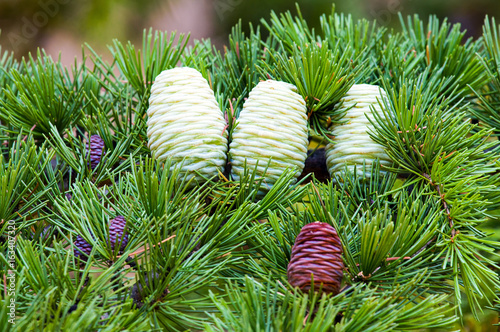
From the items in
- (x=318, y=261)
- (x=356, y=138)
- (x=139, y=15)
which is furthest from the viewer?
(x=139, y=15)

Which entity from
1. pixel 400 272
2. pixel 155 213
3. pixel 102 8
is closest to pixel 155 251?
pixel 155 213

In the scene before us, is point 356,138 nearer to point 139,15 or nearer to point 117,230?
point 117,230

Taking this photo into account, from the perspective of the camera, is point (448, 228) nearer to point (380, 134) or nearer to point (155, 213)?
point (380, 134)

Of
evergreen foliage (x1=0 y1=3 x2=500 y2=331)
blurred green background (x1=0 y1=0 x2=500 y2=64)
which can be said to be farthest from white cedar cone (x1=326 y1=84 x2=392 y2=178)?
blurred green background (x1=0 y1=0 x2=500 y2=64)

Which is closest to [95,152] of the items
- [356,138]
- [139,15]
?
[356,138]

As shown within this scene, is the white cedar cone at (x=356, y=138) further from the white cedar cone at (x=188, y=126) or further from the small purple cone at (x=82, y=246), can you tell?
the small purple cone at (x=82, y=246)

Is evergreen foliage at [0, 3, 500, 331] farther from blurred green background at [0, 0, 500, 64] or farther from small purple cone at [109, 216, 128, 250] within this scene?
blurred green background at [0, 0, 500, 64]
